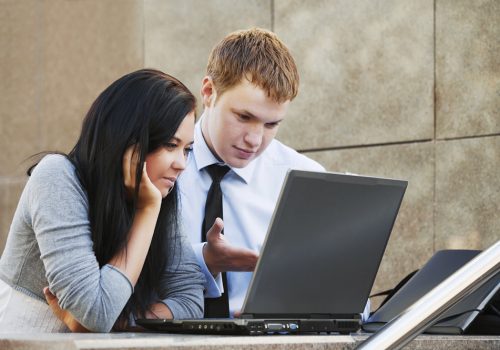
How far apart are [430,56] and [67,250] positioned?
2875mm

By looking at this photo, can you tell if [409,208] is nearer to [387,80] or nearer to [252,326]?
[387,80]

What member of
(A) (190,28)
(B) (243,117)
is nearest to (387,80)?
(A) (190,28)

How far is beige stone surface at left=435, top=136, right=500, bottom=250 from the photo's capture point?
4.51 m

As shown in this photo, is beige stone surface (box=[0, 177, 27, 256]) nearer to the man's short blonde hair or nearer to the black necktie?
the man's short blonde hair

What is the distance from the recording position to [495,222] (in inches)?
176

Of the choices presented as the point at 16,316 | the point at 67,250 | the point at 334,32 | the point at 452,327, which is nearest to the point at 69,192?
the point at 67,250

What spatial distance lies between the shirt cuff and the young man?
9 centimetres

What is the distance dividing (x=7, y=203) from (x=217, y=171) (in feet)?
13.6

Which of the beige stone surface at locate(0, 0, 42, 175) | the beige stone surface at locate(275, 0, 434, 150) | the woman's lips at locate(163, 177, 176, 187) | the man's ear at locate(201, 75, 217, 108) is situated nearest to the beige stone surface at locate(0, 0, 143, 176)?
the beige stone surface at locate(0, 0, 42, 175)

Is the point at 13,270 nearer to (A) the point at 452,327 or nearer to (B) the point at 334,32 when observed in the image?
(A) the point at 452,327

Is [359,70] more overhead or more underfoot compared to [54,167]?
more underfoot

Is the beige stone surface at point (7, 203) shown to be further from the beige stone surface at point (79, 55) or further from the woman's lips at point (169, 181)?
the woman's lips at point (169, 181)

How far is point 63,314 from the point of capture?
2.45m

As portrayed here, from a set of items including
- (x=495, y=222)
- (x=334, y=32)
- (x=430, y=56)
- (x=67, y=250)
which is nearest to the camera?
(x=67, y=250)
